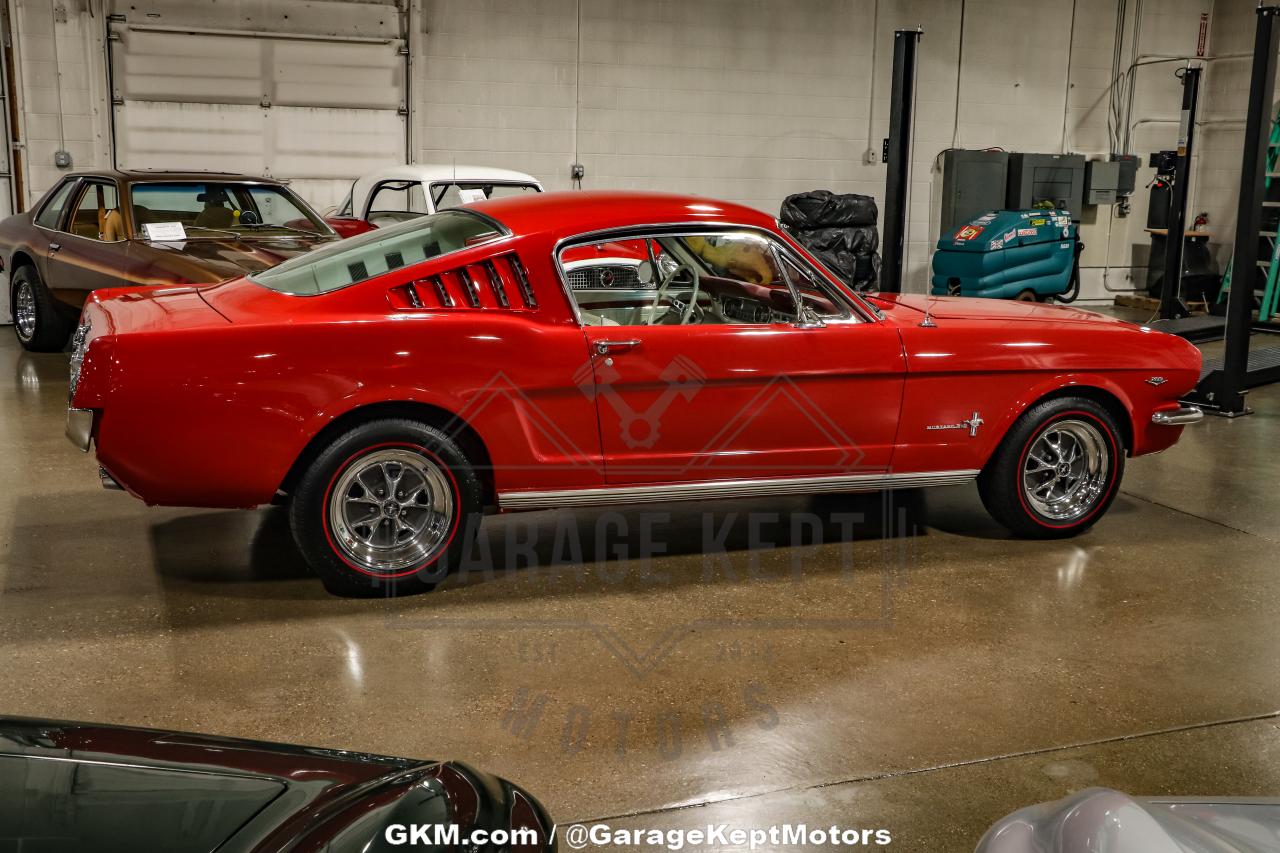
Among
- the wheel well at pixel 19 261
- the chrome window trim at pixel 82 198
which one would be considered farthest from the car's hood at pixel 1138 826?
the wheel well at pixel 19 261

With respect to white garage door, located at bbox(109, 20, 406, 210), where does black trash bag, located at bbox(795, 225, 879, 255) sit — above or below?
below

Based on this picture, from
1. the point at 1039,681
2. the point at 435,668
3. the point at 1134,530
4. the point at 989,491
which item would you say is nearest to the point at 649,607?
the point at 435,668

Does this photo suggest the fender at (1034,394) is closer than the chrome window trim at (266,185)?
Yes

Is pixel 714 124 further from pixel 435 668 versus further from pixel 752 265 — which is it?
pixel 435 668

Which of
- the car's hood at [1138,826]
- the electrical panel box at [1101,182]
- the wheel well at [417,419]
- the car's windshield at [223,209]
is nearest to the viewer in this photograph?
the car's hood at [1138,826]

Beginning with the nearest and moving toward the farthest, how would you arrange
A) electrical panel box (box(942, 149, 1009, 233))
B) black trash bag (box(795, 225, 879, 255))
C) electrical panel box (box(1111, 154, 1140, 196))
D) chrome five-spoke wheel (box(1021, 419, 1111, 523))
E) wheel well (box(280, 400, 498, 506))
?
wheel well (box(280, 400, 498, 506)) → chrome five-spoke wheel (box(1021, 419, 1111, 523)) → black trash bag (box(795, 225, 879, 255)) → electrical panel box (box(942, 149, 1009, 233)) → electrical panel box (box(1111, 154, 1140, 196))

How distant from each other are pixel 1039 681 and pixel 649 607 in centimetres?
133

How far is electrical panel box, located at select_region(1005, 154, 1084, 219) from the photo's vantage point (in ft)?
Answer: 45.0

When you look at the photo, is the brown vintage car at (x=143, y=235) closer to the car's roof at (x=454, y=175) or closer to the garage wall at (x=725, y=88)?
the car's roof at (x=454, y=175)

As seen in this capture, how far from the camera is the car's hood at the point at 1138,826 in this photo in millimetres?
1560

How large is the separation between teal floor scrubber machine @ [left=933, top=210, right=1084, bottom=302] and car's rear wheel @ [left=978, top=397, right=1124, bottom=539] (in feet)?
24.3

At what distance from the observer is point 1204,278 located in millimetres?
14078
